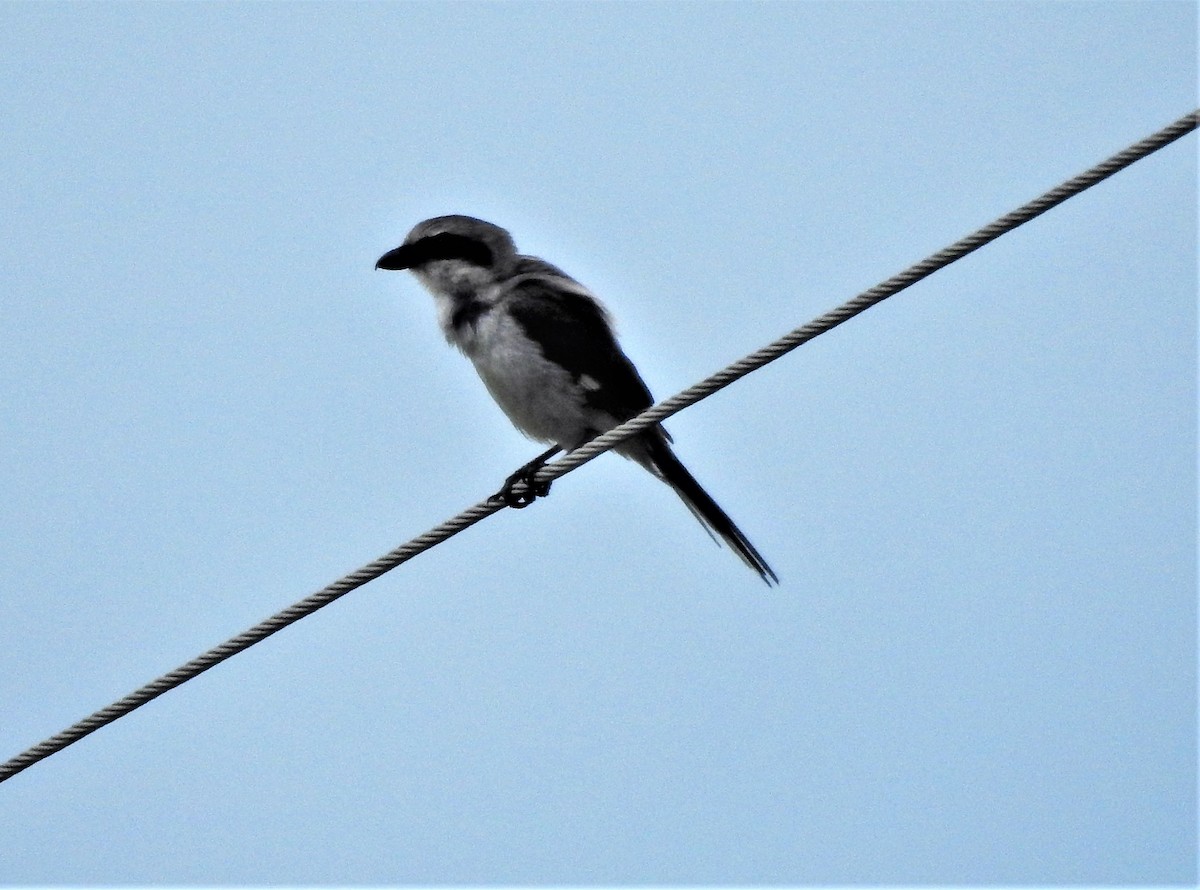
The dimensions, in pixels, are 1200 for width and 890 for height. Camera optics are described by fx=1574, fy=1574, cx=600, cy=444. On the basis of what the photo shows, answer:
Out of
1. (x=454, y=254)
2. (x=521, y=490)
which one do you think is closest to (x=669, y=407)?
(x=521, y=490)

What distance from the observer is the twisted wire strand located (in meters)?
4.70

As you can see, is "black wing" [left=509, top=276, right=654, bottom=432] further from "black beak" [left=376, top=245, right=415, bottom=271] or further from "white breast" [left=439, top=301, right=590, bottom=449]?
"black beak" [left=376, top=245, right=415, bottom=271]

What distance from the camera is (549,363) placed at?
313 inches

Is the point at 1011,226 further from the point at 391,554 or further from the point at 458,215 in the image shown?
the point at 458,215

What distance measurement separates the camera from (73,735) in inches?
204

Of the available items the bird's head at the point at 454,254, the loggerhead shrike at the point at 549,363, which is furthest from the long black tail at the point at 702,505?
the bird's head at the point at 454,254

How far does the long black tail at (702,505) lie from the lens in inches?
302

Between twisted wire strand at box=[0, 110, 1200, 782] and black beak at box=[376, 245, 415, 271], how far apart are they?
3219 mm

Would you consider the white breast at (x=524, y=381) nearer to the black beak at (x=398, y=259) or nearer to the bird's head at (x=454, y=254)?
the bird's head at (x=454, y=254)

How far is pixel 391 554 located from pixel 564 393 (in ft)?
8.74

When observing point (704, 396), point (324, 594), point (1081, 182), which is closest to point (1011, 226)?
point (1081, 182)

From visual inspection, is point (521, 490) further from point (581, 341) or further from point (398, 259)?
point (398, 259)

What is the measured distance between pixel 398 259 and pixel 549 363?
1.34 m

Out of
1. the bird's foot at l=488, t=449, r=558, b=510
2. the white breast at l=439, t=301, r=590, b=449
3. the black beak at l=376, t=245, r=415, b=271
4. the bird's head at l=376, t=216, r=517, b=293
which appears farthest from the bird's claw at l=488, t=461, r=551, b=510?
the black beak at l=376, t=245, r=415, b=271
